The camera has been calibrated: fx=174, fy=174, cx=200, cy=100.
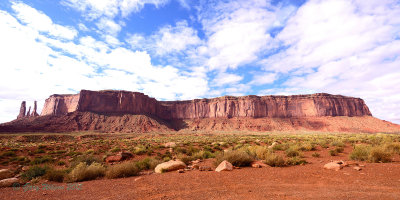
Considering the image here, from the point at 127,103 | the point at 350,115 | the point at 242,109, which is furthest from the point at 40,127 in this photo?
the point at 350,115

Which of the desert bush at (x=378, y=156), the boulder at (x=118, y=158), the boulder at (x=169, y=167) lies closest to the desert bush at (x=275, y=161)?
the boulder at (x=169, y=167)

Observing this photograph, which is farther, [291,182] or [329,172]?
[329,172]

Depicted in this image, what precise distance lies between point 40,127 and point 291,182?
74208mm

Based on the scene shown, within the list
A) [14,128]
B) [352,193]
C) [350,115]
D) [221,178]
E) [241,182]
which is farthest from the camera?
[350,115]

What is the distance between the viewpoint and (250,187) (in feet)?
17.5

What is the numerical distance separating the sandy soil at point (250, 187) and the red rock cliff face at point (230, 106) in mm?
84982

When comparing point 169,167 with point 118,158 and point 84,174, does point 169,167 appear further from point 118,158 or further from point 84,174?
point 118,158

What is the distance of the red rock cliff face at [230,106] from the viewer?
8756cm

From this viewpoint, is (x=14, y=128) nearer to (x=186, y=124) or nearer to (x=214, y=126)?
(x=186, y=124)

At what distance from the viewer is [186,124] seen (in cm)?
9819

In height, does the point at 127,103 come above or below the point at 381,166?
above

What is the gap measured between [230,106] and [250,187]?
99.5 metres

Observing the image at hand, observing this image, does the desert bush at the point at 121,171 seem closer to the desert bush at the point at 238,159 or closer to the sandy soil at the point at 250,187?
the sandy soil at the point at 250,187

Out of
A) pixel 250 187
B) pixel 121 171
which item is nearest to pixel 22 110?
pixel 121 171
